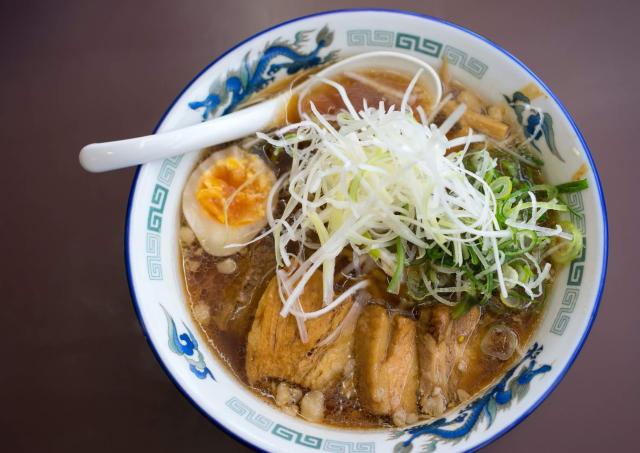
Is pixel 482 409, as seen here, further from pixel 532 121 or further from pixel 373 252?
pixel 532 121

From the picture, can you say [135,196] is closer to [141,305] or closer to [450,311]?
[141,305]

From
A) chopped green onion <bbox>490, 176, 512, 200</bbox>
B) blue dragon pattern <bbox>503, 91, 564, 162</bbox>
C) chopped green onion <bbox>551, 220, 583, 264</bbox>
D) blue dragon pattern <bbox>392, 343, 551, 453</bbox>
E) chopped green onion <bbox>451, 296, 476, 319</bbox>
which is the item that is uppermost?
blue dragon pattern <bbox>503, 91, 564, 162</bbox>

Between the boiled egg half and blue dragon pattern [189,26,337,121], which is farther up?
blue dragon pattern [189,26,337,121]

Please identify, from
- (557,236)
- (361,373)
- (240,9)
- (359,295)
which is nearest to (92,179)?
(240,9)

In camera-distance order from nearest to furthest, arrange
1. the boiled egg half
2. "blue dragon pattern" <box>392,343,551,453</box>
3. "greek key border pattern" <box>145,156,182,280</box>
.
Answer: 1. "blue dragon pattern" <box>392,343,551,453</box>
2. "greek key border pattern" <box>145,156,182,280</box>
3. the boiled egg half

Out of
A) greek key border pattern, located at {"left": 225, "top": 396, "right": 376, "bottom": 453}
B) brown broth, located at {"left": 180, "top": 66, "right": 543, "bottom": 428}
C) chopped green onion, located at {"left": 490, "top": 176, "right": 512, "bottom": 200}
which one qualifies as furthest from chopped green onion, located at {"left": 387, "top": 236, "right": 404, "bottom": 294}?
greek key border pattern, located at {"left": 225, "top": 396, "right": 376, "bottom": 453}

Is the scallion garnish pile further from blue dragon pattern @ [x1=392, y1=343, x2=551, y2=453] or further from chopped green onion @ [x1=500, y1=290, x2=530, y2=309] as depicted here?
blue dragon pattern @ [x1=392, y1=343, x2=551, y2=453]
